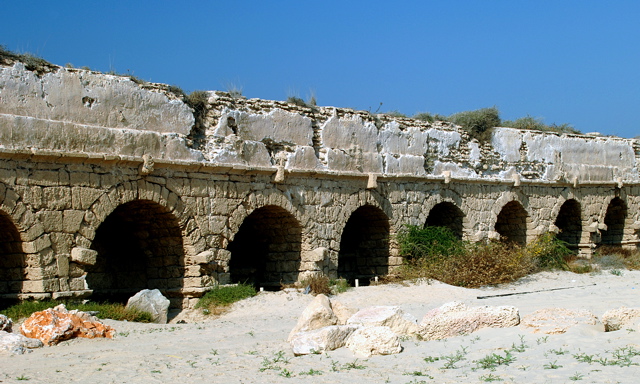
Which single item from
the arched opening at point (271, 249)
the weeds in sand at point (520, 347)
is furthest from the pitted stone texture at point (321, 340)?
the arched opening at point (271, 249)

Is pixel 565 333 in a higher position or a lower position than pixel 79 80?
lower

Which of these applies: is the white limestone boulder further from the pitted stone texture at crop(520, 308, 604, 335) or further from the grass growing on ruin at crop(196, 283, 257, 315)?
the grass growing on ruin at crop(196, 283, 257, 315)

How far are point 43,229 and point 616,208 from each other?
15635mm

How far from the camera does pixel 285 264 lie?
12.6 m

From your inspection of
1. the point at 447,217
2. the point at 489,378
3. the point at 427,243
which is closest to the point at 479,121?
the point at 447,217

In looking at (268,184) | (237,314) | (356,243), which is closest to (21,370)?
(237,314)

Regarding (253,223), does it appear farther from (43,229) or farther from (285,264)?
(43,229)

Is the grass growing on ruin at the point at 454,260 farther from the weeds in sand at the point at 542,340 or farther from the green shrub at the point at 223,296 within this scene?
the weeds in sand at the point at 542,340

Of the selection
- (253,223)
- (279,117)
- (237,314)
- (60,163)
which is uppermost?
(279,117)

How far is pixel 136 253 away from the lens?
1179 centimetres

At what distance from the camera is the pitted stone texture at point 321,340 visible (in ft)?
21.9

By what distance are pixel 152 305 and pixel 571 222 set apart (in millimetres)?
12458

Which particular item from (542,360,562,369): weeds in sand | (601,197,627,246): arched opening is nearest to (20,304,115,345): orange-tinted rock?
(542,360,562,369): weeds in sand

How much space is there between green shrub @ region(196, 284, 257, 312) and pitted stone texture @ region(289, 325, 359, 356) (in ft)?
13.4
